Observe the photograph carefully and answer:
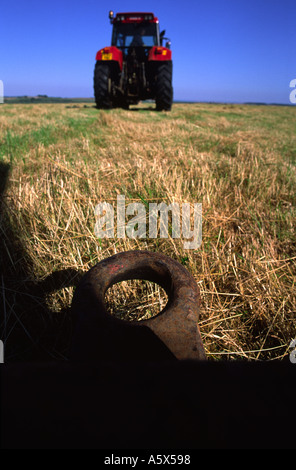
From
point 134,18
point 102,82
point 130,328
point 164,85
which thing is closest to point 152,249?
point 130,328

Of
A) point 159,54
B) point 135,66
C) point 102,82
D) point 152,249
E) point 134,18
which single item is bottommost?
point 152,249

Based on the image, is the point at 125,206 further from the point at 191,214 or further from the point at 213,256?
the point at 213,256

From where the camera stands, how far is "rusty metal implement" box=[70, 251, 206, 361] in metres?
0.60

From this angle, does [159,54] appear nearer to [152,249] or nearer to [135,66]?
[135,66]

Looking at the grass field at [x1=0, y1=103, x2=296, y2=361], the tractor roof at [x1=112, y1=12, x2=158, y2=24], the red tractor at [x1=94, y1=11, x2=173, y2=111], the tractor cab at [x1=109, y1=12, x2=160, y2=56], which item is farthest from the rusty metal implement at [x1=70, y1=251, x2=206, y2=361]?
the tractor roof at [x1=112, y1=12, x2=158, y2=24]

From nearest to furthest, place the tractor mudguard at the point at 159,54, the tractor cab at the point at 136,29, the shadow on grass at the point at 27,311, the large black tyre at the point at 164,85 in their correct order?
the shadow on grass at the point at 27,311 → the tractor mudguard at the point at 159,54 → the large black tyre at the point at 164,85 → the tractor cab at the point at 136,29

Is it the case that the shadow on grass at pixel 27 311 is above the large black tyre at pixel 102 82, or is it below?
Result: below

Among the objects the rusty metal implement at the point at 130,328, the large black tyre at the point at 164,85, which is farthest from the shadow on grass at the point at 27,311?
the large black tyre at the point at 164,85

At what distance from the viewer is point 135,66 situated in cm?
968

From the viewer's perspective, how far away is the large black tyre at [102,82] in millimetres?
9078

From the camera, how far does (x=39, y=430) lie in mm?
236

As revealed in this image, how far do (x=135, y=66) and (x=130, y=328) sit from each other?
10.9 metres

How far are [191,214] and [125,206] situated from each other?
1.44 feet

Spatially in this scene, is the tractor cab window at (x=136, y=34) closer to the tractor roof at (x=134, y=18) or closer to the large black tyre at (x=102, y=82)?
the tractor roof at (x=134, y=18)
